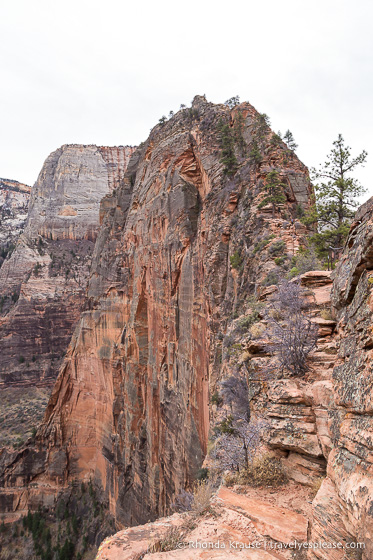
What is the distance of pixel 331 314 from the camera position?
7.59 meters

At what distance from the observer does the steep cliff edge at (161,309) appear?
16469 mm

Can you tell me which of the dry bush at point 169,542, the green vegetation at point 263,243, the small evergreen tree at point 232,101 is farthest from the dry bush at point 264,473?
the small evergreen tree at point 232,101

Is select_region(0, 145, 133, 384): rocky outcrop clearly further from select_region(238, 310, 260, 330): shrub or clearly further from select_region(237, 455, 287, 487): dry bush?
select_region(237, 455, 287, 487): dry bush

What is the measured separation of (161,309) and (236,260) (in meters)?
10.3

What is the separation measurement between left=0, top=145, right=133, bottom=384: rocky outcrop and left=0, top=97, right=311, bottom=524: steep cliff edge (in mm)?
27100

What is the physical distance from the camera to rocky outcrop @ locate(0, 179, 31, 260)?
291 ft

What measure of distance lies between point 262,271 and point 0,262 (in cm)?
8605

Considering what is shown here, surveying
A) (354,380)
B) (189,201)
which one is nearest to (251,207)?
(189,201)

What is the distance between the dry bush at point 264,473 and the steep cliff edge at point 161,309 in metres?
7.28

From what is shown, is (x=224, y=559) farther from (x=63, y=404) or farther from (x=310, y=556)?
(x=63, y=404)

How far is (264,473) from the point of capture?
5.85 meters

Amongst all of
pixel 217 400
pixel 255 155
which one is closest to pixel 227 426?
pixel 217 400

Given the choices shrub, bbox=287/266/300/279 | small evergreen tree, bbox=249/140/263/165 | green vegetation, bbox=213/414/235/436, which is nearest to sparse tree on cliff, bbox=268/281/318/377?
shrub, bbox=287/266/300/279

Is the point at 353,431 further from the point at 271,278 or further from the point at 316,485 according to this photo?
the point at 271,278
